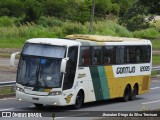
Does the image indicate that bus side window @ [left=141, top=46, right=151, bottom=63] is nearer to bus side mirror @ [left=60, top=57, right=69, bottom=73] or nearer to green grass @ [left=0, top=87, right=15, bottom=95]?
green grass @ [left=0, top=87, right=15, bottom=95]

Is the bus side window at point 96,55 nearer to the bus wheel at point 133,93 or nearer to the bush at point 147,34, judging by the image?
the bus wheel at point 133,93

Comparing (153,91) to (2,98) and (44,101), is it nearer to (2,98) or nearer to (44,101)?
(2,98)

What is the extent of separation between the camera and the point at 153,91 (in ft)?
105

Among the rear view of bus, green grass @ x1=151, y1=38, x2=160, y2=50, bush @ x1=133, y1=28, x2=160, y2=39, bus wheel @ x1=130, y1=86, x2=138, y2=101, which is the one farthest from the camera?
bush @ x1=133, y1=28, x2=160, y2=39

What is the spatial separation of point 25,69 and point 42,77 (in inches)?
34.1

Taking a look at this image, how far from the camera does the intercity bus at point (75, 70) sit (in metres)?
21.4

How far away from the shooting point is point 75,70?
2220cm

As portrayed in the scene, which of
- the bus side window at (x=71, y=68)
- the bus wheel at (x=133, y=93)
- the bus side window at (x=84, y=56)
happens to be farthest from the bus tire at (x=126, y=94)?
the bus side window at (x=71, y=68)

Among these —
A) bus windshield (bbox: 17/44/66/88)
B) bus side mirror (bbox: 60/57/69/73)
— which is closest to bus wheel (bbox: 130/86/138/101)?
bus windshield (bbox: 17/44/66/88)

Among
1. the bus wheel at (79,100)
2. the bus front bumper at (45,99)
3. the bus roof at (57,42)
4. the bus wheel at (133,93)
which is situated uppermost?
the bus roof at (57,42)

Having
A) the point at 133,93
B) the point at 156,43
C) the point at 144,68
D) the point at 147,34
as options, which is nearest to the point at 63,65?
the point at 133,93

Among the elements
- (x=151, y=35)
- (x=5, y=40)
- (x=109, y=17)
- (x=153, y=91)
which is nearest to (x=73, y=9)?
(x=109, y=17)

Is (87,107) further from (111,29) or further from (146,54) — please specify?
(111,29)

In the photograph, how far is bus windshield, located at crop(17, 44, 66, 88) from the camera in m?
21.4
